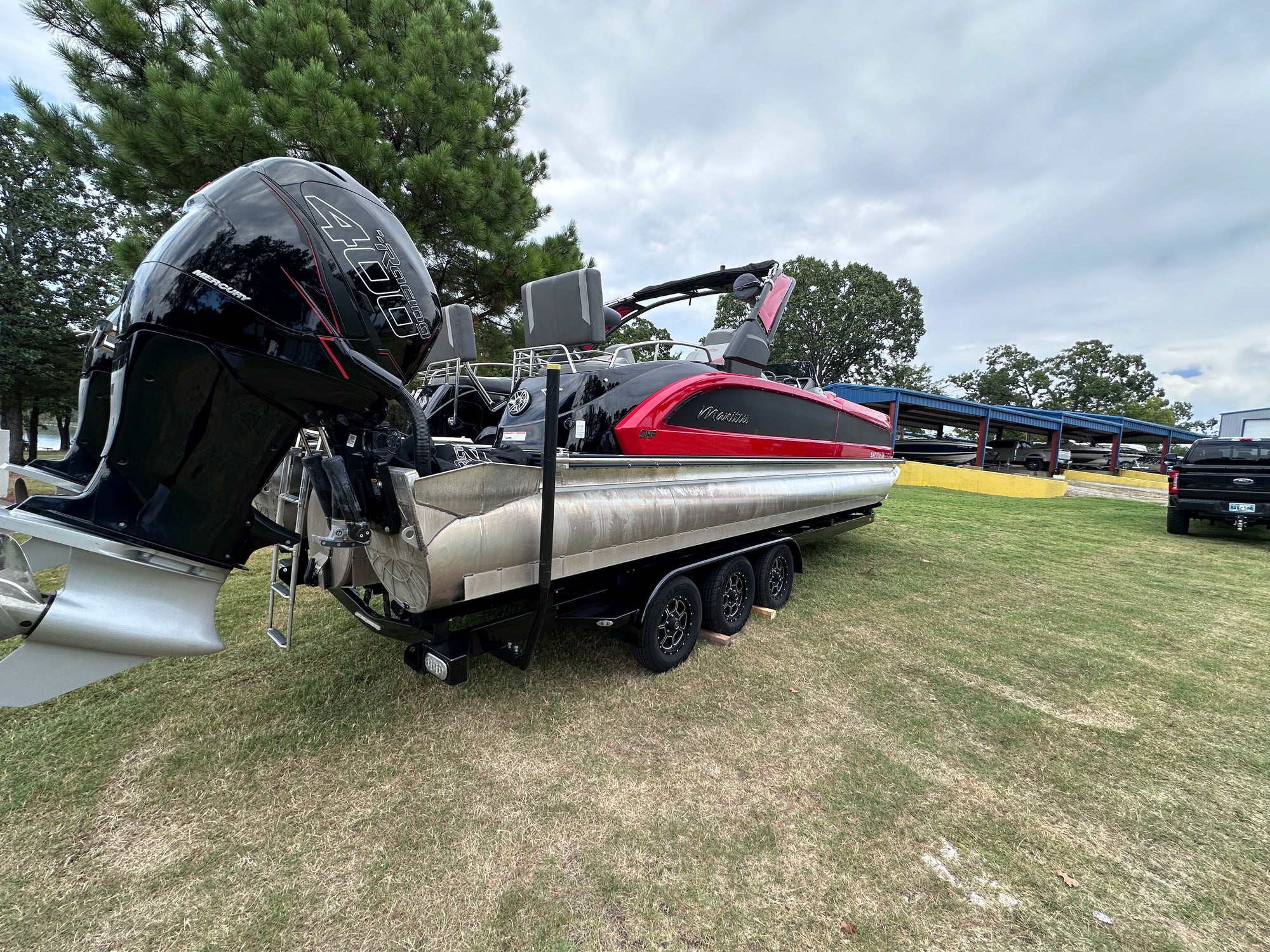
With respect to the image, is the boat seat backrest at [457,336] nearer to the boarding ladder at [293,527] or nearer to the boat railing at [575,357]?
the boat railing at [575,357]

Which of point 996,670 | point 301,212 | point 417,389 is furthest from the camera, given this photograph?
point 417,389

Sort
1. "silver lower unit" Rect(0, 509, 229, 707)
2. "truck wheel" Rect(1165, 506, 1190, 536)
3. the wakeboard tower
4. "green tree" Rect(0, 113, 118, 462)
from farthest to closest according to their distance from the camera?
1. "green tree" Rect(0, 113, 118, 462)
2. "truck wheel" Rect(1165, 506, 1190, 536)
3. the wakeboard tower
4. "silver lower unit" Rect(0, 509, 229, 707)

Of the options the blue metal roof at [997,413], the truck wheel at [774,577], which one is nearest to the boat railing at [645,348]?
the truck wheel at [774,577]

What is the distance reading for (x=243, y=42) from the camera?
631cm

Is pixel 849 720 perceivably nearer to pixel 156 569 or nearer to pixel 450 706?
pixel 450 706

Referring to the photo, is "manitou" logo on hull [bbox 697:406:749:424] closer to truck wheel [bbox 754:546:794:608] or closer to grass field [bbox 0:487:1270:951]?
truck wheel [bbox 754:546:794:608]

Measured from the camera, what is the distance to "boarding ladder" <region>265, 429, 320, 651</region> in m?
1.79

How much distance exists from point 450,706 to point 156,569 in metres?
1.37

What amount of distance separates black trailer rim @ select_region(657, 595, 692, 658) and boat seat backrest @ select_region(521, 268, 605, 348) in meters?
1.48

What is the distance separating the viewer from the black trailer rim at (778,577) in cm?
382

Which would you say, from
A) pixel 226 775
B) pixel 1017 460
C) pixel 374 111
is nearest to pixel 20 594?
pixel 226 775

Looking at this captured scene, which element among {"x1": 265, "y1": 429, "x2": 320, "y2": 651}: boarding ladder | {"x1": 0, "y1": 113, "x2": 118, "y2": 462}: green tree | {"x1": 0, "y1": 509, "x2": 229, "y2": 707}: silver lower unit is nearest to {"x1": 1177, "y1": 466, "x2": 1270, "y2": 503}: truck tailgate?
{"x1": 265, "y1": 429, "x2": 320, "y2": 651}: boarding ladder

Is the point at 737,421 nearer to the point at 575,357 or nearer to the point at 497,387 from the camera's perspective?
the point at 575,357

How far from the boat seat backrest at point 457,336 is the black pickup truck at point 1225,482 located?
9.33 metres
